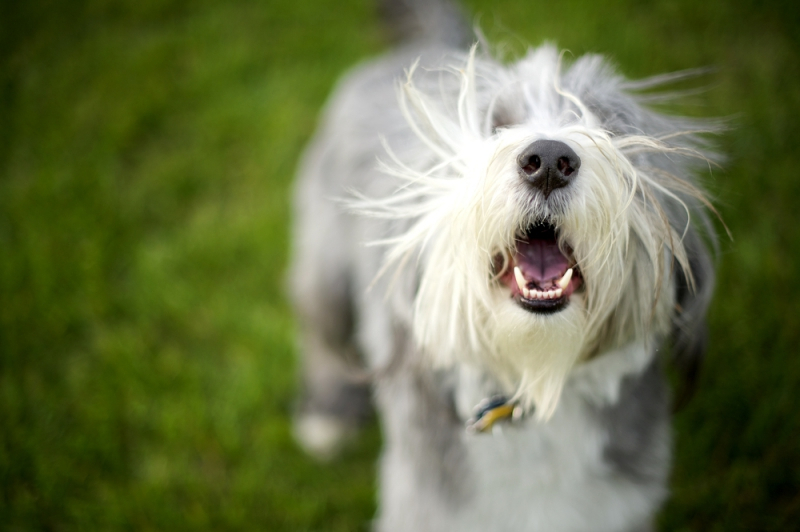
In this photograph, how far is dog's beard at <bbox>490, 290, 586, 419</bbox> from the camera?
1436 millimetres

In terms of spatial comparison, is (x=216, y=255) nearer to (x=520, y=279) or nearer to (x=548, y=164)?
(x=520, y=279)

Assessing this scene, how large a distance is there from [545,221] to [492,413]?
1.87 ft

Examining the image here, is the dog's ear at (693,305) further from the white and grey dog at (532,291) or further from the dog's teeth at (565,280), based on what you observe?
the dog's teeth at (565,280)

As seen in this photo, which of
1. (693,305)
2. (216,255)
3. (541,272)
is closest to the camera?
(541,272)

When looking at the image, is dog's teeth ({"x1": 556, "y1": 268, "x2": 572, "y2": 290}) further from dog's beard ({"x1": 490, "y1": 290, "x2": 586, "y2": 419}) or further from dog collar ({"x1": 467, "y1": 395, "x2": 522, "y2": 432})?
dog collar ({"x1": 467, "y1": 395, "x2": 522, "y2": 432})

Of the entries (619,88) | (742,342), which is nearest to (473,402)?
(619,88)

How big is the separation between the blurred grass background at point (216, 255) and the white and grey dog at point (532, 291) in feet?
1.92

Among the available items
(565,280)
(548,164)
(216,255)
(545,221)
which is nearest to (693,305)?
(565,280)

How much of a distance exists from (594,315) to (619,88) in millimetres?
682

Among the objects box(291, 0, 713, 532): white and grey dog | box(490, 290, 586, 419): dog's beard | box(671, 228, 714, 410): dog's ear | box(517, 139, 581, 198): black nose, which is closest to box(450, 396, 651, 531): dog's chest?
box(291, 0, 713, 532): white and grey dog

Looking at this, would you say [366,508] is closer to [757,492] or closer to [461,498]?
[461,498]

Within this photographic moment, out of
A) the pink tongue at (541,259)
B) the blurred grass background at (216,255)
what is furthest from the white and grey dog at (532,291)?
the blurred grass background at (216,255)

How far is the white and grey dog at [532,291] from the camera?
4.50 ft

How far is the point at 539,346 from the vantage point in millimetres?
1463
